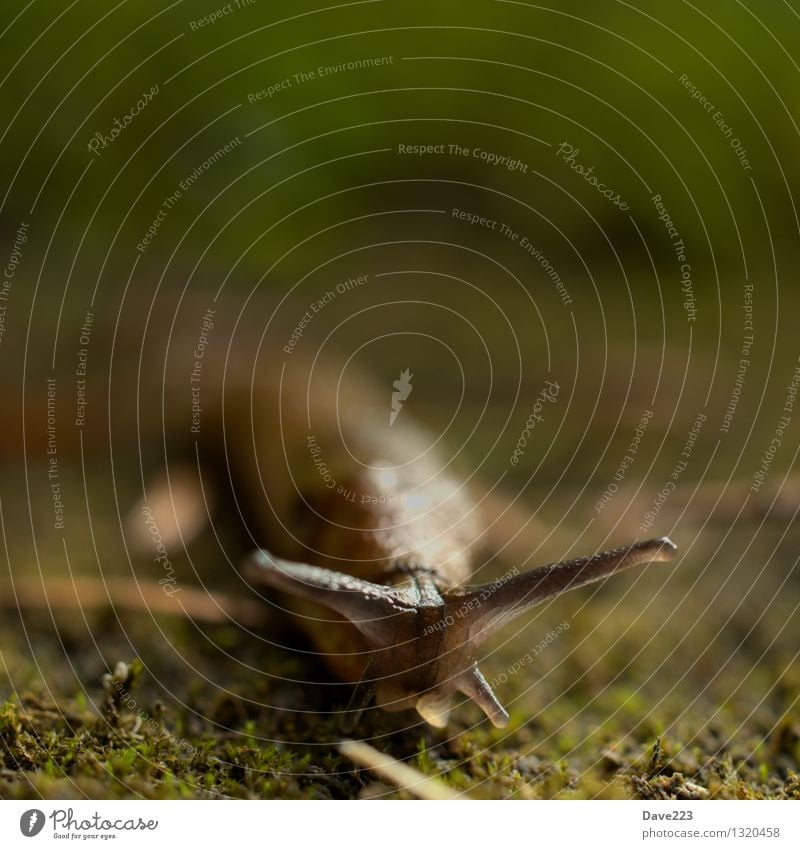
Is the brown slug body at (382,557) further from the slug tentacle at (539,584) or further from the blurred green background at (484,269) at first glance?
the blurred green background at (484,269)

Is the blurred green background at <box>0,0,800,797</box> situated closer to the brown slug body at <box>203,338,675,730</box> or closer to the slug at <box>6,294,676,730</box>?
the slug at <box>6,294,676,730</box>

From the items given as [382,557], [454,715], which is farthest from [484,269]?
[454,715]

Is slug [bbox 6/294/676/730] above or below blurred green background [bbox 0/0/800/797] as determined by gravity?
below

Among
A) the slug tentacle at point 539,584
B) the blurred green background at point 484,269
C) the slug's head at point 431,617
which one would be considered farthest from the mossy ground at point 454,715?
the slug tentacle at point 539,584

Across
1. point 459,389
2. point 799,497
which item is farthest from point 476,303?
point 799,497

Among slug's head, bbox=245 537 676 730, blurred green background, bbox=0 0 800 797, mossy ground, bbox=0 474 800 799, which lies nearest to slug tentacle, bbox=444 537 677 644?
slug's head, bbox=245 537 676 730

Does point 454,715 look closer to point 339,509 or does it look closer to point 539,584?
point 539,584
